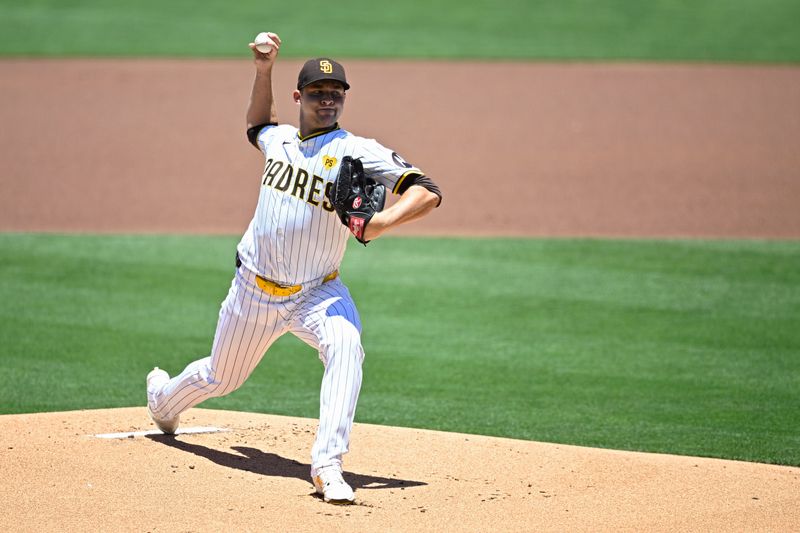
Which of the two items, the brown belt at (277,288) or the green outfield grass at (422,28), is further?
the green outfield grass at (422,28)

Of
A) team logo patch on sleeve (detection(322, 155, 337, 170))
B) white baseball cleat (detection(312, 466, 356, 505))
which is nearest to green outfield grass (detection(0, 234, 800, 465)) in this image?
white baseball cleat (detection(312, 466, 356, 505))

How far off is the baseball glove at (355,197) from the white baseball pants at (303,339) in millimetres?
469

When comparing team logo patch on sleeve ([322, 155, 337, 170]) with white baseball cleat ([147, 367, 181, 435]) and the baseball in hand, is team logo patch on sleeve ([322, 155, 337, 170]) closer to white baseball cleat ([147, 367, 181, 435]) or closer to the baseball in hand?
the baseball in hand

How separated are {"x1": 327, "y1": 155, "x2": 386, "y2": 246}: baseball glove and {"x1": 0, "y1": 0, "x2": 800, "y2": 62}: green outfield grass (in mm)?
15378

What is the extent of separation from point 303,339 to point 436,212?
23.5 feet

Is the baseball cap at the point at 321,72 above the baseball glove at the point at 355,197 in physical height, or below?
above

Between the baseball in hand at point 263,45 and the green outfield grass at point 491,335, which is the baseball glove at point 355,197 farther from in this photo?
the green outfield grass at point 491,335

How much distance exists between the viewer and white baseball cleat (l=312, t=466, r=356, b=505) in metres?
4.92

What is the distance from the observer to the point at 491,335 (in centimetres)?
856

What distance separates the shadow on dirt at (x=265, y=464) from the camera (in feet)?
17.7

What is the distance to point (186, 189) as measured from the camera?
518 inches

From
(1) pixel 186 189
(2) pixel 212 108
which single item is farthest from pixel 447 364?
(2) pixel 212 108

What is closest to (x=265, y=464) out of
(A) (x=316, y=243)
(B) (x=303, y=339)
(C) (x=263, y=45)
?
(B) (x=303, y=339)

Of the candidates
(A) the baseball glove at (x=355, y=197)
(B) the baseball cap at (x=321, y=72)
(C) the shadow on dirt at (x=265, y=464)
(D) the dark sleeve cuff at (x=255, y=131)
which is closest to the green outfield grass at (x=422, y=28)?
(D) the dark sleeve cuff at (x=255, y=131)
